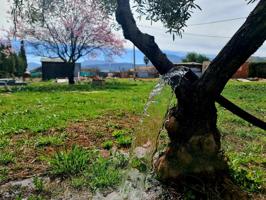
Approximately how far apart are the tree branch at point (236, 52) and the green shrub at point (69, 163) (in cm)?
171

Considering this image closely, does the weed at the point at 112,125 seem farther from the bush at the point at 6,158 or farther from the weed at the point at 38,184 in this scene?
the weed at the point at 38,184

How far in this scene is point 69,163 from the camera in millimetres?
3961

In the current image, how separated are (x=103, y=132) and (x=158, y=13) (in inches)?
103

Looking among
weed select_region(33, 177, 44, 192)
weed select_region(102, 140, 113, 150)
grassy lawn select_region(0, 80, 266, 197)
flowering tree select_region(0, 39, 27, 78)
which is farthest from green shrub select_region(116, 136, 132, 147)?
flowering tree select_region(0, 39, 27, 78)

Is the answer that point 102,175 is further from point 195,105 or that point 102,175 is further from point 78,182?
point 195,105

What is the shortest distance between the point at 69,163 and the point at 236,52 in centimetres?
231

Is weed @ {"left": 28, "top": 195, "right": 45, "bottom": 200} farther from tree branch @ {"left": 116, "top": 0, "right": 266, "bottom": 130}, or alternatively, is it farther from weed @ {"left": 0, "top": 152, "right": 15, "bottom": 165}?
tree branch @ {"left": 116, "top": 0, "right": 266, "bottom": 130}

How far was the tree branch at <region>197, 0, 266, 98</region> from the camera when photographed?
2885mm

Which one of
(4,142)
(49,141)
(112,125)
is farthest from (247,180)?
(4,142)

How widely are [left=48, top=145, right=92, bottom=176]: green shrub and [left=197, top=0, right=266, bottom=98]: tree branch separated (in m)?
1.71

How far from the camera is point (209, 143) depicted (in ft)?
11.0

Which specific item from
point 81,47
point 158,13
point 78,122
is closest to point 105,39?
point 81,47

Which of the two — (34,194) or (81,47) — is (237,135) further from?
(81,47)

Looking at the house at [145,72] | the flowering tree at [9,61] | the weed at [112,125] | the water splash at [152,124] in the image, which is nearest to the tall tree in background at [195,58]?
the house at [145,72]
